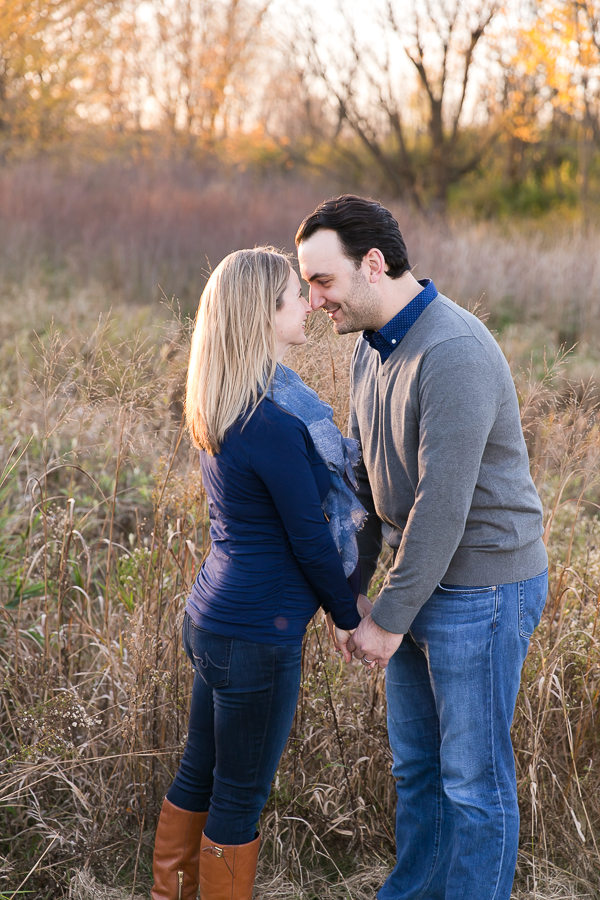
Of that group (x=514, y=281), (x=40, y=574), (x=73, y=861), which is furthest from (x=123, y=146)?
(x=73, y=861)

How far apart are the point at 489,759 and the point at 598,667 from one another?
808 millimetres

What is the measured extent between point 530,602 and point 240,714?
760 mm

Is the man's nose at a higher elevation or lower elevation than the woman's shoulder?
higher

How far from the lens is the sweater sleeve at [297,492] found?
1.64m

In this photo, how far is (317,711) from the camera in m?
2.42

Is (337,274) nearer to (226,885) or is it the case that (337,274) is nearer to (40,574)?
(226,885)

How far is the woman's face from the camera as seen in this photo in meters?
1.76

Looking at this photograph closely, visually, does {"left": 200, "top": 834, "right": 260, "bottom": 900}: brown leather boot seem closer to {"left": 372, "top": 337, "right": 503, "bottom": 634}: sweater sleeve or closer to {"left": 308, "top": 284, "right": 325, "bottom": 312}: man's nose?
{"left": 372, "top": 337, "right": 503, "bottom": 634}: sweater sleeve

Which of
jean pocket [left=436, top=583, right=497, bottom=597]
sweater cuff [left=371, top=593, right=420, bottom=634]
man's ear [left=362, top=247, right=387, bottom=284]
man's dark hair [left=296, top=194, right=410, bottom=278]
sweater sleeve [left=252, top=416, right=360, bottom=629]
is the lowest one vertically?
sweater cuff [left=371, top=593, right=420, bottom=634]

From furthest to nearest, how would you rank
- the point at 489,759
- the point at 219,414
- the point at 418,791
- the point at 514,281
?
the point at 514,281, the point at 418,791, the point at 489,759, the point at 219,414

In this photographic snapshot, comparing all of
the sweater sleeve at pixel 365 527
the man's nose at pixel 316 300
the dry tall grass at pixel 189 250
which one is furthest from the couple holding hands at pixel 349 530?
the dry tall grass at pixel 189 250

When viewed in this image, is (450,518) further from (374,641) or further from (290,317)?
(290,317)

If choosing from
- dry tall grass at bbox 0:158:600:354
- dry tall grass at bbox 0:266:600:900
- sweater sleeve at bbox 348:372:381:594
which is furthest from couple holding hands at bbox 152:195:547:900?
dry tall grass at bbox 0:158:600:354

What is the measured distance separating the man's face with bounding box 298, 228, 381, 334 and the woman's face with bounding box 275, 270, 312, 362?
82mm
